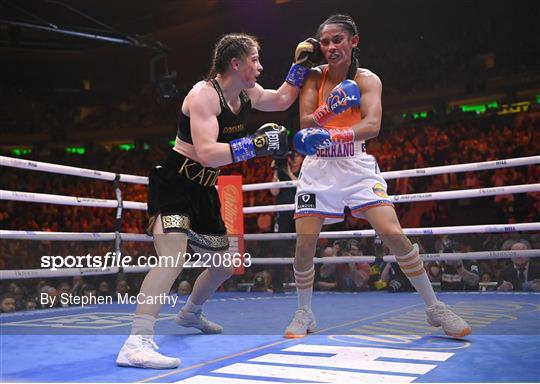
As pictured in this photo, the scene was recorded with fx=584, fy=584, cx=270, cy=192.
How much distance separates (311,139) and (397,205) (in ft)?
13.4

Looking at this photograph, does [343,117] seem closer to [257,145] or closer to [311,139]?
[311,139]

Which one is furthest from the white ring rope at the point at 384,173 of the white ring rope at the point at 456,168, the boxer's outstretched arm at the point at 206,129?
the boxer's outstretched arm at the point at 206,129

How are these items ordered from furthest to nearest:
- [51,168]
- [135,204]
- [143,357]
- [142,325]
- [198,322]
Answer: [135,204] → [51,168] → [198,322] → [142,325] → [143,357]

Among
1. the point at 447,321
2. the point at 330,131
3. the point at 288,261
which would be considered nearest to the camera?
the point at 447,321

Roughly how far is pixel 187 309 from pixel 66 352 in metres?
0.59

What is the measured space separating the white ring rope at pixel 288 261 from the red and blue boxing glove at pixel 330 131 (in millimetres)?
1661

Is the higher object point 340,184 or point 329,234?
point 340,184

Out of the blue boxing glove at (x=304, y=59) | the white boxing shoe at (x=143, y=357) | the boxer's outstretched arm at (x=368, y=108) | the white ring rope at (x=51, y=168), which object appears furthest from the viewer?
the white ring rope at (x=51, y=168)

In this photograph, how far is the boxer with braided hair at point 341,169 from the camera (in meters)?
2.46

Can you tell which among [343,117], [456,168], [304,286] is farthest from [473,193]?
[304,286]

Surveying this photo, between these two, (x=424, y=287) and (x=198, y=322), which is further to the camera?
(x=198, y=322)

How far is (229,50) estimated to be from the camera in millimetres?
2398

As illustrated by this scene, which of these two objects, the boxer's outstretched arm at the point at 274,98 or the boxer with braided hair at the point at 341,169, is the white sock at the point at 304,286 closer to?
the boxer with braided hair at the point at 341,169

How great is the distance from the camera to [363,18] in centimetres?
1170
